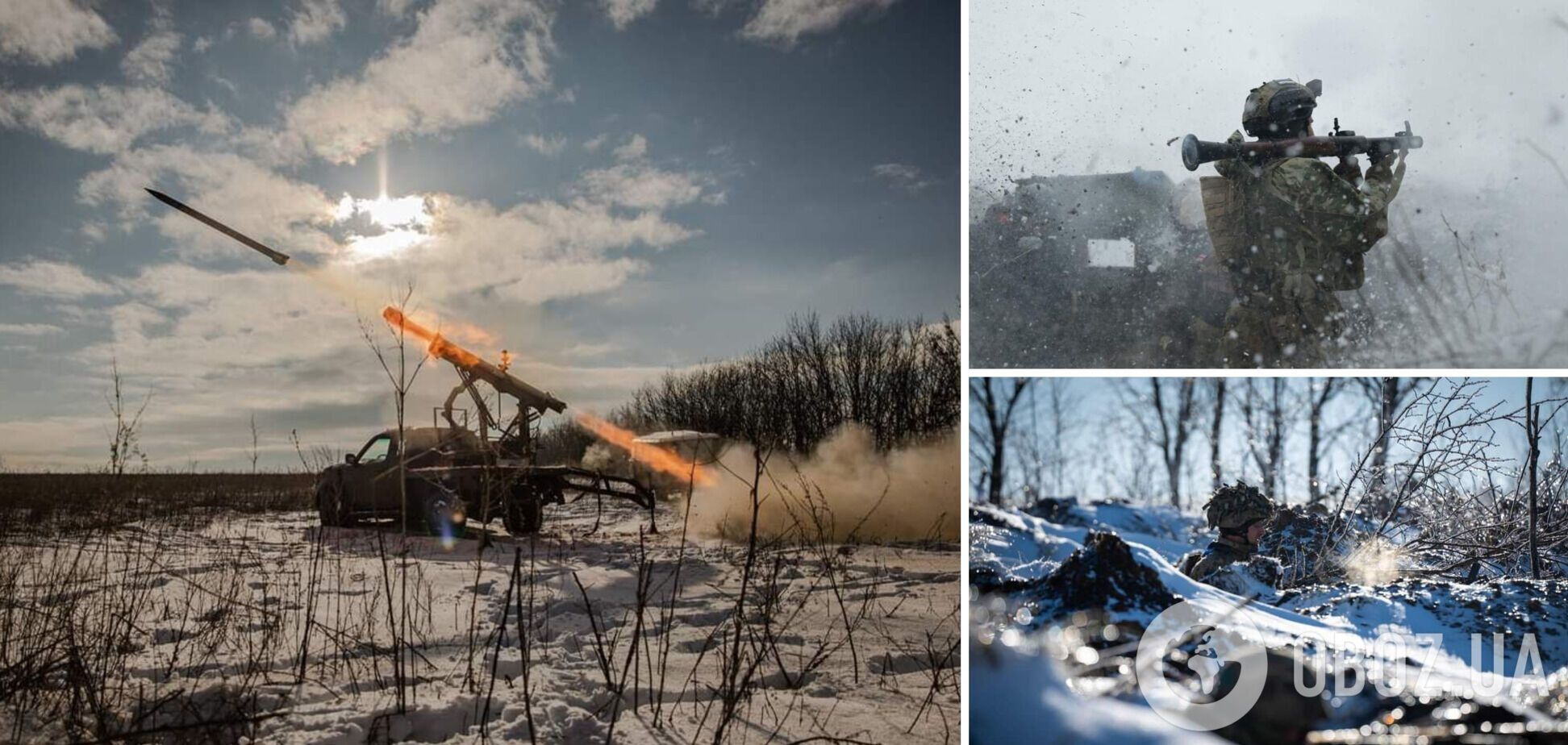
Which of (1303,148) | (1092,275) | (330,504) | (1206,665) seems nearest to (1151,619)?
(1206,665)

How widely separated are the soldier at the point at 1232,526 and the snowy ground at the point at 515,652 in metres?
0.88

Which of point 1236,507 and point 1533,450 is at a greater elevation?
point 1533,450

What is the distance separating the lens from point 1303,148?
6.10ft

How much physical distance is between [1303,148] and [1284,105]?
0.09m

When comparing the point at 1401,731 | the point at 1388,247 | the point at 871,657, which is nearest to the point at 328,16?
the point at 871,657

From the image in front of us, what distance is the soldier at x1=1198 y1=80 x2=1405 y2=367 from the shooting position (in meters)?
1.80

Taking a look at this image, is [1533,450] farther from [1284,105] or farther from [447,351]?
[447,351]

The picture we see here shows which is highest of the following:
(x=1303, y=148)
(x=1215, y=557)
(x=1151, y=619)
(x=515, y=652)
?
(x=1303, y=148)

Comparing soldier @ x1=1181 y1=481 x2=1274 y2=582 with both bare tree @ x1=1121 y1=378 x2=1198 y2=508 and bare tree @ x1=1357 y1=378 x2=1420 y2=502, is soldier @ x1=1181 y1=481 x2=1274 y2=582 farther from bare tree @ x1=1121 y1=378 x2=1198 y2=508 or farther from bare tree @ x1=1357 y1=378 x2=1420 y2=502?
bare tree @ x1=1357 y1=378 x2=1420 y2=502

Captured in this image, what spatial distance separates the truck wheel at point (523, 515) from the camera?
6.63m

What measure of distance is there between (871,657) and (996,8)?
212cm

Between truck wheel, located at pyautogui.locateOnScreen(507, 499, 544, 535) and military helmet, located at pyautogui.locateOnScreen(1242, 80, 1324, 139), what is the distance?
5463mm

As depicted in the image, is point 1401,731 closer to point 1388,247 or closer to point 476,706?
point 1388,247

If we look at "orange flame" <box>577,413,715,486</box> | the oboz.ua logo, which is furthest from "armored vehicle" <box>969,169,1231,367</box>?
"orange flame" <box>577,413,715,486</box>
